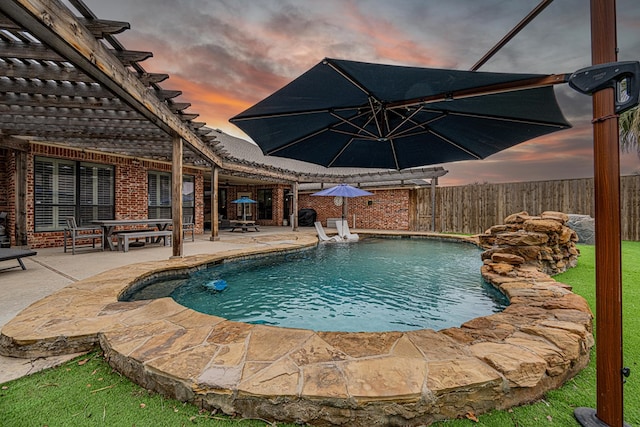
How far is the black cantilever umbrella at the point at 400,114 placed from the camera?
2.20 metres

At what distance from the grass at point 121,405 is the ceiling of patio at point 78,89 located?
2.76 meters

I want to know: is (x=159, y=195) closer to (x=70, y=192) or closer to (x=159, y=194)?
(x=159, y=194)

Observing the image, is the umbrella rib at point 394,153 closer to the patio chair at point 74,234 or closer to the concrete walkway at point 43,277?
the concrete walkway at point 43,277

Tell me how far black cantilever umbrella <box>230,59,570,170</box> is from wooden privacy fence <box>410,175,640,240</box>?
313 inches

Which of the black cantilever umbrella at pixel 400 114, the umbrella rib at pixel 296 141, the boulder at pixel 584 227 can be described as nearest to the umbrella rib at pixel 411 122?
the black cantilever umbrella at pixel 400 114

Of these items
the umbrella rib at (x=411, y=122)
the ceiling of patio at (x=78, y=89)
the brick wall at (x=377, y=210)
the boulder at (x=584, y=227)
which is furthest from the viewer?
the brick wall at (x=377, y=210)

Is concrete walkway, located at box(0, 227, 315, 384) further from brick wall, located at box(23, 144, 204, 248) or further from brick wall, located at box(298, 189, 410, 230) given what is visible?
brick wall, located at box(298, 189, 410, 230)

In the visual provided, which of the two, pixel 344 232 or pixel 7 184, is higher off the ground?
pixel 7 184

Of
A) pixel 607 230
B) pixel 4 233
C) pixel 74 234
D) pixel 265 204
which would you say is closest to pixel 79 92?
pixel 74 234

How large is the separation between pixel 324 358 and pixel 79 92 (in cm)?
499

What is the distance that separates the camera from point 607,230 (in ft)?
4.72

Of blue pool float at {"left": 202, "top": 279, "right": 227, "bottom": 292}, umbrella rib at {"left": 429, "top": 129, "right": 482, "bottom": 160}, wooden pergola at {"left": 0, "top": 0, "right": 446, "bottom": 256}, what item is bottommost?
blue pool float at {"left": 202, "top": 279, "right": 227, "bottom": 292}

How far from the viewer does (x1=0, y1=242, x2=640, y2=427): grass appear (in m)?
1.51

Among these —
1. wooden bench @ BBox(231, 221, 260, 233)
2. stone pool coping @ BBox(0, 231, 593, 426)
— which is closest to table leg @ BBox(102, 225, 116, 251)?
stone pool coping @ BBox(0, 231, 593, 426)
